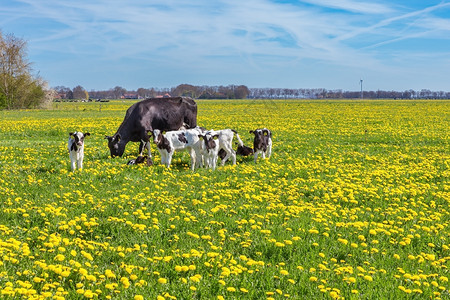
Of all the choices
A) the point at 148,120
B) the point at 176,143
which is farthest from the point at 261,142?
the point at 148,120

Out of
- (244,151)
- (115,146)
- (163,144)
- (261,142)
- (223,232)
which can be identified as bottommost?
(223,232)

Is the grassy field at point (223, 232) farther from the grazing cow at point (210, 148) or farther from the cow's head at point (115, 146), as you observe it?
the cow's head at point (115, 146)

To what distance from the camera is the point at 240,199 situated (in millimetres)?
10477

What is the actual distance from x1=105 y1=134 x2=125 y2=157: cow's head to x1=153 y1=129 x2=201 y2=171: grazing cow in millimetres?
3206

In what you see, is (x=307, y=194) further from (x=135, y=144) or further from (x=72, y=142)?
(x=135, y=144)

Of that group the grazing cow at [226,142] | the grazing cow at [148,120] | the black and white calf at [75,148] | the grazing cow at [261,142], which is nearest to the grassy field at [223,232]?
the black and white calf at [75,148]

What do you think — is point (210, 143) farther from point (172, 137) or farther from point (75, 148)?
point (75, 148)

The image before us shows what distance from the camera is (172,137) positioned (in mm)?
15523

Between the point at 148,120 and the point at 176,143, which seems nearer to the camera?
the point at 176,143

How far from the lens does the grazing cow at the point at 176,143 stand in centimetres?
1515

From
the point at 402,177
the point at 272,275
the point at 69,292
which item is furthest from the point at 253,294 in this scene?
the point at 402,177

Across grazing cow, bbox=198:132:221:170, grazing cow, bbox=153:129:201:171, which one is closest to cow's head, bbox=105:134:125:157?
grazing cow, bbox=153:129:201:171

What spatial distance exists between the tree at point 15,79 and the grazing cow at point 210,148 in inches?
2717

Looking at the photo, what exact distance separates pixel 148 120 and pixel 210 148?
5.07 m
